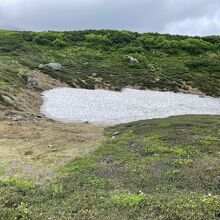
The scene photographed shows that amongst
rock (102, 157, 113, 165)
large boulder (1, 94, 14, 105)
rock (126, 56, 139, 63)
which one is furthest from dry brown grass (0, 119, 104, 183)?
rock (126, 56, 139, 63)

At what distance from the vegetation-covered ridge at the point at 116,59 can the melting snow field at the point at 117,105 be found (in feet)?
21.2

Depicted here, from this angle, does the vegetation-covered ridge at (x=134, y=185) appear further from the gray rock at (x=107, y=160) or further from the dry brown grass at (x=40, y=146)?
the dry brown grass at (x=40, y=146)

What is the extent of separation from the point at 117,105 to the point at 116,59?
47103mm

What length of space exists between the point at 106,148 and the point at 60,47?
3786 inches

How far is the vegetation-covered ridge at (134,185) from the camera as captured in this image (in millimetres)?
13773

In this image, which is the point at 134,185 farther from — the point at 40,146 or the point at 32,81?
the point at 32,81

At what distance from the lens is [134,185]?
18531 millimetres

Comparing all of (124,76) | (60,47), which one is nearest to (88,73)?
(124,76)

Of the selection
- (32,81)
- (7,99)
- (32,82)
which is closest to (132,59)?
(32,81)

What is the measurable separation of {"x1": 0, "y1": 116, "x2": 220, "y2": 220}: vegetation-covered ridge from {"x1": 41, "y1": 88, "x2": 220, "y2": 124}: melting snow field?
2046 cm

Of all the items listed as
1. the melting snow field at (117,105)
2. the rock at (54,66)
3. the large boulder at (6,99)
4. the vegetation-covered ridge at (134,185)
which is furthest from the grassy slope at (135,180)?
the rock at (54,66)

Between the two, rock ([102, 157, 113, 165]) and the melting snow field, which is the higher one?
rock ([102, 157, 113, 165])

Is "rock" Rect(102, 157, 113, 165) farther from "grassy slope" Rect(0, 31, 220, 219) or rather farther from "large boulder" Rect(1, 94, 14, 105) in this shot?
"large boulder" Rect(1, 94, 14, 105)

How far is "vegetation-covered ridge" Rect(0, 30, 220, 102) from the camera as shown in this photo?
8225 centimetres
